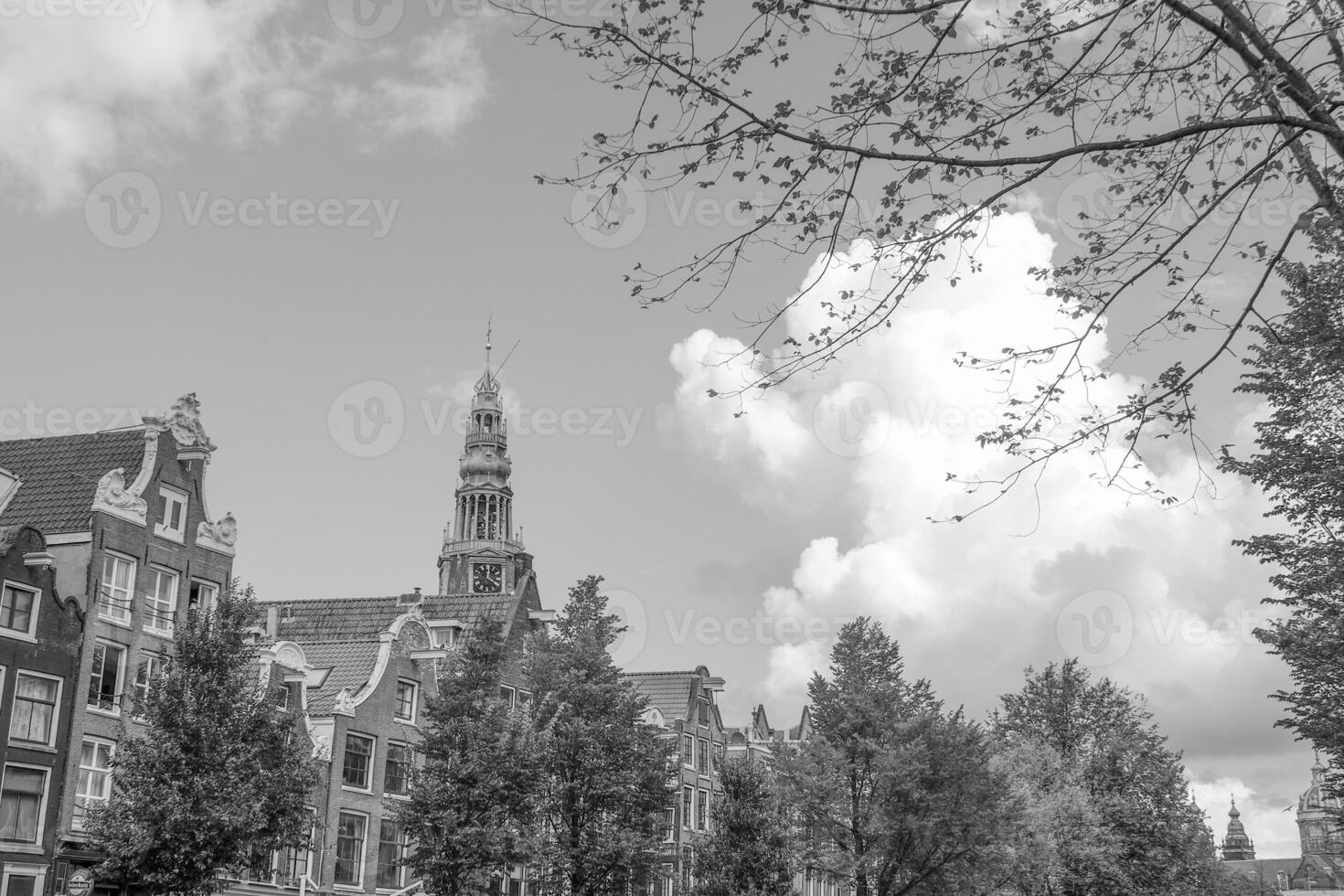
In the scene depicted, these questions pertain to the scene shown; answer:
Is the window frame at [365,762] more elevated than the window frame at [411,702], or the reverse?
the window frame at [411,702]

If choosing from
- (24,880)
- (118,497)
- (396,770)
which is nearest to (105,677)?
(118,497)

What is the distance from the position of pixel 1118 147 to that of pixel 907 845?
154 feet

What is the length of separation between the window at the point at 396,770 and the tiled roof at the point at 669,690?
29.3 metres

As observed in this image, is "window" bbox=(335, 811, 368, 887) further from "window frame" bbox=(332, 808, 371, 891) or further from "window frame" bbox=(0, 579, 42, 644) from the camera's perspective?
"window frame" bbox=(0, 579, 42, 644)

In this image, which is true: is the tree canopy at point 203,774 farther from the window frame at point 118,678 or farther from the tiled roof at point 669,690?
the tiled roof at point 669,690

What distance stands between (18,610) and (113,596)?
11.0 ft

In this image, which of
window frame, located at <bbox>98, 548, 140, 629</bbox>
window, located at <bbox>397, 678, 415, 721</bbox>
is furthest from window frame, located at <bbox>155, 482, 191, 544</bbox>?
window, located at <bbox>397, 678, 415, 721</bbox>

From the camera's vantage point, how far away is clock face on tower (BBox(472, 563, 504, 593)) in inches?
5320

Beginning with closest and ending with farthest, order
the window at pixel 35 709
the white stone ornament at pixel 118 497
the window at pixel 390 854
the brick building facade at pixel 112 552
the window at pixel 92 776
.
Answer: the window at pixel 35 709, the window at pixel 92 776, the brick building facade at pixel 112 552, the white stone ornament at pixel 118 497, the window at pixel 390 854

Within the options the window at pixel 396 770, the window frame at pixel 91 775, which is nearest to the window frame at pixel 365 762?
the window at pixel 396 770

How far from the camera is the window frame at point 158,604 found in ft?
145

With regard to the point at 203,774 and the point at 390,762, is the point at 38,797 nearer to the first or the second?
the point at 203,774

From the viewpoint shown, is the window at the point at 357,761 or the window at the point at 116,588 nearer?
the window at the point at 116,588

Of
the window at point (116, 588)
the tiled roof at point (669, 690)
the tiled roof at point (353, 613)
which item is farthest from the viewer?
the tiled roof at point (669, 690)
